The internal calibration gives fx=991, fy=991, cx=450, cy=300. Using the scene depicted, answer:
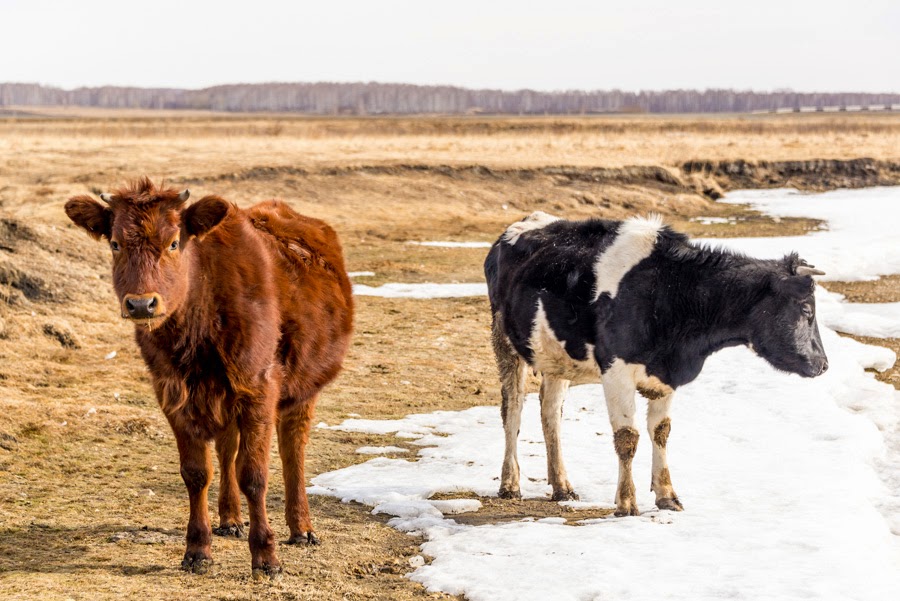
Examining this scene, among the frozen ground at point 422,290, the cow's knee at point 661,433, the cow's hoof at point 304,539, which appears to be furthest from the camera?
A: the frozen ground at point 422,290

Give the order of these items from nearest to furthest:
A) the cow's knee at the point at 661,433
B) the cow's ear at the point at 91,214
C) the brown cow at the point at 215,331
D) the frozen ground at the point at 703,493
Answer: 1. the brown cow at the point at 215,331
2. the cow's ear at the point at 91,214
3. the frozen ground at the point at 703,493
4. the cow's knee at the point at 661,433

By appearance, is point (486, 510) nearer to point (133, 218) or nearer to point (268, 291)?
point (268, 291)

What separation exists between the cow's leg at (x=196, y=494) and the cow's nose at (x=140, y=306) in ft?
2.96

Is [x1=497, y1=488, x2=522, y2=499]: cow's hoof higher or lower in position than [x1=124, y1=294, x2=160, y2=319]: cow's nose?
lower

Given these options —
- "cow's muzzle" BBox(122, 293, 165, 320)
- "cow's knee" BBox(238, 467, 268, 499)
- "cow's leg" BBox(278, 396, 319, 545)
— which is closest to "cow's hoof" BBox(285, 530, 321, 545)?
"cow's leg" BBox(278, 396, 319, 545)

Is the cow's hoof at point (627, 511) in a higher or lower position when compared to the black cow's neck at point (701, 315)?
lower

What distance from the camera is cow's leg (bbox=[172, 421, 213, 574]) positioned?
6.28 meters

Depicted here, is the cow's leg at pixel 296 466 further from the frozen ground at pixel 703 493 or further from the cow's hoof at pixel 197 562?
the frozen ground at pixel 703 493

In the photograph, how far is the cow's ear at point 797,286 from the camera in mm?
7836

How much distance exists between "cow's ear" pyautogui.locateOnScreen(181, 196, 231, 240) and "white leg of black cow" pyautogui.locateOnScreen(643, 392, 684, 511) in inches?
154

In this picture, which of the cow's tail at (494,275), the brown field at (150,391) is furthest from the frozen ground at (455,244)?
the cow's tail at (494,275)

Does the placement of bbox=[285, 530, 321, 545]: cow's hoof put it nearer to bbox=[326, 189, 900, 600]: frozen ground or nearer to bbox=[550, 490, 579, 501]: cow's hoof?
bbox=[326, 189, 900, 600]: frozen ground

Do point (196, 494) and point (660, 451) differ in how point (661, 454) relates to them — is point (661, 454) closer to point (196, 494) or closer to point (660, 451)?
point (660, 451)

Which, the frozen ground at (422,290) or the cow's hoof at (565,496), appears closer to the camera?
the cow's hoof at (565,496)
